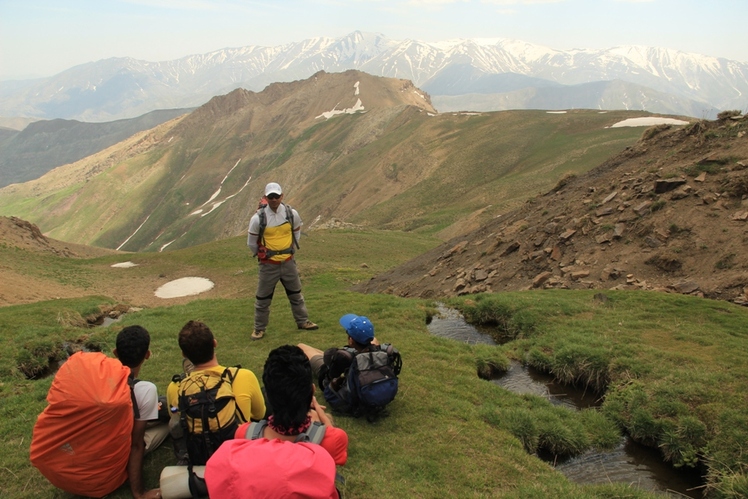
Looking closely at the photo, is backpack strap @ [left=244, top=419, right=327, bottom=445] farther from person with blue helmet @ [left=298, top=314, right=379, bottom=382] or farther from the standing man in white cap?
the standing man in white cap

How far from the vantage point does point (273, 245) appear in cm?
1113

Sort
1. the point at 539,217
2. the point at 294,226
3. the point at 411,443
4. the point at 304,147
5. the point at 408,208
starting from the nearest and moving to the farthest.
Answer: the point at 411,443 → the point at 294,226 → the point at 539,217 → the point at 408,208 → the point at 304,147

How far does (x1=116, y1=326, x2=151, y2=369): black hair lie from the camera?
20.3 feet

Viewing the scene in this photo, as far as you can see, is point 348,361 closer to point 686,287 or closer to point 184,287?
point 686,287

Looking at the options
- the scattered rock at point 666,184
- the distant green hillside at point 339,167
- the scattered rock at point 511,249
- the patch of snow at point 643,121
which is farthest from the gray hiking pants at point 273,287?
the patch of snow at point 643,121

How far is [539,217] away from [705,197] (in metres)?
7.55

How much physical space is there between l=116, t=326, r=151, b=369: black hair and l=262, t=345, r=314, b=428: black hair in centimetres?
254

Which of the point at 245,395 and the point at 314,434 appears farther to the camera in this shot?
the point at 245,395

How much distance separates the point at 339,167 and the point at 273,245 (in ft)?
309

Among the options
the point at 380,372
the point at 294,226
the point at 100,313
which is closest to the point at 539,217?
the point at 294,226

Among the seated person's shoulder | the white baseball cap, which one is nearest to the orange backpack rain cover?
the seated person's shoulder

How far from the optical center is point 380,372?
7.14 meters

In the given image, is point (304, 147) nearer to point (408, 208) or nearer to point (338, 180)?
point (338, 180)

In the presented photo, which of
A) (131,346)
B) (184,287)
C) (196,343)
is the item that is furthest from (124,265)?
(196,343)
